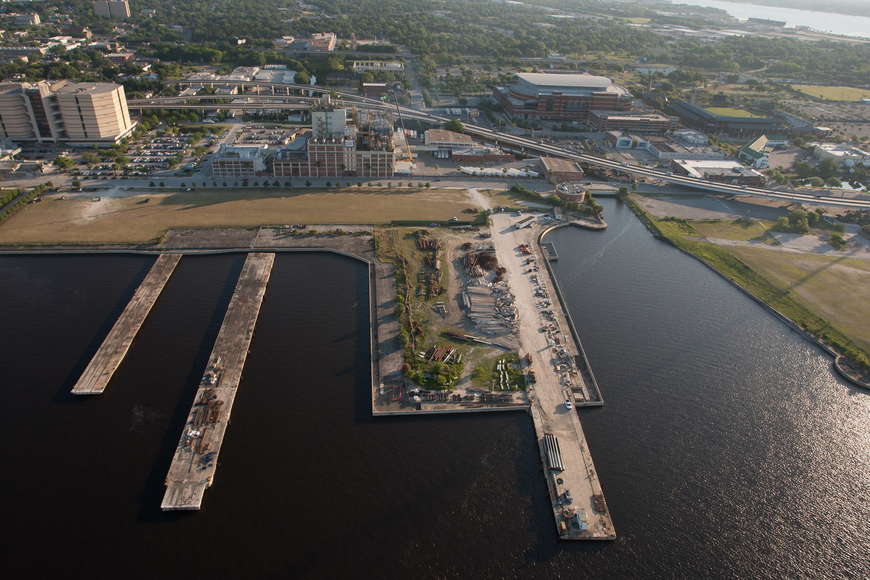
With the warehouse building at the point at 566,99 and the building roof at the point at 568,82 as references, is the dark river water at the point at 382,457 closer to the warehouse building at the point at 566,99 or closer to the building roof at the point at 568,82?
the warehouse building at the point at 566,99

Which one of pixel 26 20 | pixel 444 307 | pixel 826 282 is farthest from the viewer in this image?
pixel 26 20

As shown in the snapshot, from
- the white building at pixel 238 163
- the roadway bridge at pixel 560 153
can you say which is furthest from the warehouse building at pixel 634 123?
the white building at pixel 238 163

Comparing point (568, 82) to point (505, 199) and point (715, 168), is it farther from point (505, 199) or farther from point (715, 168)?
point (505, 199)

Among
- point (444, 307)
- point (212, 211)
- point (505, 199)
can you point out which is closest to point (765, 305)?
point (444, 307)

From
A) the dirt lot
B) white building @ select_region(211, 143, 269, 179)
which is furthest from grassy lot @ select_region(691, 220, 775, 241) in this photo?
white building @ select_region(211, 143, 269, 179)

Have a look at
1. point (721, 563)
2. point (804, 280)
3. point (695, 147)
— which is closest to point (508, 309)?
point (721, 563)

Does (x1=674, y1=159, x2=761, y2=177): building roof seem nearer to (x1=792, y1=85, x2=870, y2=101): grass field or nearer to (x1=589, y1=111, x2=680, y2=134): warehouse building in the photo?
(x1=589, y1=111, x2=680, y2=134): warehouse building
